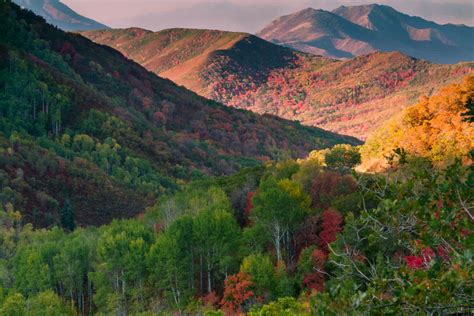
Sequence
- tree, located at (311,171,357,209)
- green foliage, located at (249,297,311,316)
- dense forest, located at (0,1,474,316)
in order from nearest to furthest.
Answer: dense forest, located at (0,1,474,316) → green foliage, located at (249,297,311,316) → tree, located at (311,171,357,209)

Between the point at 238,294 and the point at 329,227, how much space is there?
11.5 metres

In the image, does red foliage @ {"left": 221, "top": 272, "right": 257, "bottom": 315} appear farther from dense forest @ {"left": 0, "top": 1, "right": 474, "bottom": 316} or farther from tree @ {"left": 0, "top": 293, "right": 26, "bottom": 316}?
tree @ {"left": 0, "top": 293, "right": 26, "bottom": 316}

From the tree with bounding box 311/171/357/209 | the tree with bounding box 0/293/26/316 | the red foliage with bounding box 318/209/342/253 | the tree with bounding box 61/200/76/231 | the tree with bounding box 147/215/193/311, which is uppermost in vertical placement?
the tree with bounding box 311/171/357/209

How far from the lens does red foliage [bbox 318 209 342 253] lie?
166 ft

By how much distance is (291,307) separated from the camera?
36406 millimetres

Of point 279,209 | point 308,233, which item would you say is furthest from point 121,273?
point 308,233

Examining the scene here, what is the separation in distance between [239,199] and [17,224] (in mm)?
46465

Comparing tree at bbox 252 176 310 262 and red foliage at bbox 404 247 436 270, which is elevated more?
red foliage at bbox 404 247 436 270

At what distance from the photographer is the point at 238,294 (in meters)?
46.1

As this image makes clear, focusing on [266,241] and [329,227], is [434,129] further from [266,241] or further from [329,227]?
[266,241]

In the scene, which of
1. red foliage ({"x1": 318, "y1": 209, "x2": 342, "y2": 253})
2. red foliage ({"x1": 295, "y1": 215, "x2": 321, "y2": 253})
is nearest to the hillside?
red foliage ({"x1": 318, "y1": 209, "x2": 342, "y2": 253})

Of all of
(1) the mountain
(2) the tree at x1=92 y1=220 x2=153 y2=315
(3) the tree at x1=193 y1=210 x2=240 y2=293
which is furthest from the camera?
(1) the mountain

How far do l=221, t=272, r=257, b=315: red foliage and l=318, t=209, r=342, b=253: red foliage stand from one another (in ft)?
30.0

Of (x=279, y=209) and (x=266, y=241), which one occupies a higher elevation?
(x=279, y=209)
